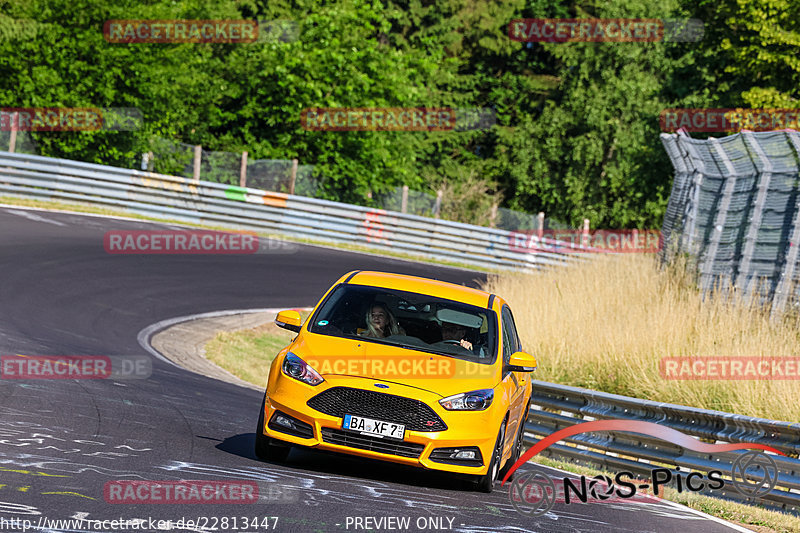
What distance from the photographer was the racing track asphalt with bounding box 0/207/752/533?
6.44 metres

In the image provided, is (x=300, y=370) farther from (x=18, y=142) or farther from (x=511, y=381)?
(x=18, y=142)

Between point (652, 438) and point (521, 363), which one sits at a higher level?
point (521, 363)

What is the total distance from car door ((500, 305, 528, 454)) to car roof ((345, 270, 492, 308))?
281mm

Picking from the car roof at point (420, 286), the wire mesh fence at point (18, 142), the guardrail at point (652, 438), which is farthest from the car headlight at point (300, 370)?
the wire mesh fence at point (18, 142)

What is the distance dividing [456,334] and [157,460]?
9.33 ft

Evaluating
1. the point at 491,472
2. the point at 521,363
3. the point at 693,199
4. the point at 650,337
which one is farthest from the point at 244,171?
the point at 491,472

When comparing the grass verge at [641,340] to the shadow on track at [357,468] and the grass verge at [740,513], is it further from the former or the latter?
the shadow on track at [357,468]

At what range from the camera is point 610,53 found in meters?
52.9

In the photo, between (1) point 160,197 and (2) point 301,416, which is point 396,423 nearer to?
(2) point 301,416

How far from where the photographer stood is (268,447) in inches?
332

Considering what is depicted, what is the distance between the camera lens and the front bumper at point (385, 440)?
8047 mm

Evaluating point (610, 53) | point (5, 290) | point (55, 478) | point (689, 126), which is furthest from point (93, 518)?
point (610, 53)

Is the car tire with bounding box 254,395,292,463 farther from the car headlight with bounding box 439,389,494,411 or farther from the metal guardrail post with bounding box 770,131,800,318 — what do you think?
the metal guardrail post with bounding box 770,131,800,318

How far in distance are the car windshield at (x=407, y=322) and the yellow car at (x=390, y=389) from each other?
0.04 feet
